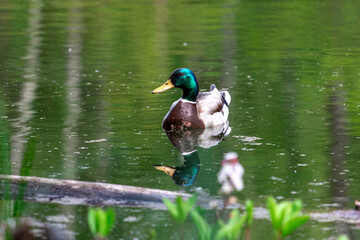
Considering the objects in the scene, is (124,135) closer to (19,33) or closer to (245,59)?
(245,59)

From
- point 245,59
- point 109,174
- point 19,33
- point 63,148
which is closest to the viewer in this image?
point 109,174

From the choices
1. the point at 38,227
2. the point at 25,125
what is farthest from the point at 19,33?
the point at 38,227

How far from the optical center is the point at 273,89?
13047 mm

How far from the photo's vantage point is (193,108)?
35.6 ft

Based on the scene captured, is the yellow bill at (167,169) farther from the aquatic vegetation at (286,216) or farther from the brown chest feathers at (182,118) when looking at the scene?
the aquatic vegetation at (286,216)

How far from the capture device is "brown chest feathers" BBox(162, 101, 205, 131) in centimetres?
1053

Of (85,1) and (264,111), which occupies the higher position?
(264,111)

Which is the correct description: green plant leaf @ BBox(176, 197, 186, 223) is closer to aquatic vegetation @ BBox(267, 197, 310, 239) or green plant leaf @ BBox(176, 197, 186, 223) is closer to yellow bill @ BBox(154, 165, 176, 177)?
aquatic vegetation @ BBox(267, 197, 310, 239)

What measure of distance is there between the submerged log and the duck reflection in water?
3.75ft

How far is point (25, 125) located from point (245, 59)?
723 centimetres

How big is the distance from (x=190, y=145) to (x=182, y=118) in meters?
0.87

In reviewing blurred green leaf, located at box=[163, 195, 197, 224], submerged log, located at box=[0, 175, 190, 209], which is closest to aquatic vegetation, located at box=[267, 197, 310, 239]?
blurred green leaf, located at box=[163, 195, 197, 224]

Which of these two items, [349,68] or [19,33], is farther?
[19,33]

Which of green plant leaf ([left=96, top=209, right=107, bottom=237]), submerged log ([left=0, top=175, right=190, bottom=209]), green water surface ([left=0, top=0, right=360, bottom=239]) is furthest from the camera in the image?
green water surface ([left=0, top=0, right=360, bottom=239])
